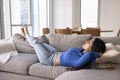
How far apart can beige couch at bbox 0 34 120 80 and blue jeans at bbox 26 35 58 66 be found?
101 mm

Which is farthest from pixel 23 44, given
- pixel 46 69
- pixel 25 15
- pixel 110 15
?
pixel 110 15

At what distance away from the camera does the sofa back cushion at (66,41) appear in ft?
9.52

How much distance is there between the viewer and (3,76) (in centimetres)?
272

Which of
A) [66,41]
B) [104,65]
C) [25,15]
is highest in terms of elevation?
[25,15]

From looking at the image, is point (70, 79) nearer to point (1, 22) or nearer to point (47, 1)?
point (1, 22)

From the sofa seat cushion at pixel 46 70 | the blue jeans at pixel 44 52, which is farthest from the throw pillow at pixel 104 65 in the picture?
the blue jeans at pixel 44 52

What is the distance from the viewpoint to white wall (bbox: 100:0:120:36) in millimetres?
6598

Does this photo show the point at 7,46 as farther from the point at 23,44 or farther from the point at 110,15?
the point at 110,15

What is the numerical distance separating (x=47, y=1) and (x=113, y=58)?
5132mm

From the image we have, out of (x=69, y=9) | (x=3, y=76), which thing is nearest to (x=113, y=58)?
(x=3, y=76)

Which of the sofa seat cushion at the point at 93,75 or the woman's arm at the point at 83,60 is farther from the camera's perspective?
the woman's arm at the point at 83,60

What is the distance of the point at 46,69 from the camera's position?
2.43 m

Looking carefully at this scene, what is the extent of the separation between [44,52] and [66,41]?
44cm

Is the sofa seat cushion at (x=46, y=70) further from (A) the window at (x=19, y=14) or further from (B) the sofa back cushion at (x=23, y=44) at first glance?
(A) the window at (x=19, y=14)
